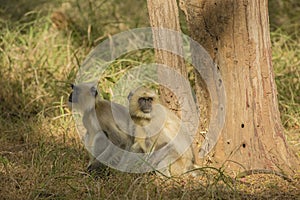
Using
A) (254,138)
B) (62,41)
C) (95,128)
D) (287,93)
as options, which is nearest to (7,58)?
(62,41)

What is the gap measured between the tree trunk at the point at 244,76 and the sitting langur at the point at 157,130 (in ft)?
1.13

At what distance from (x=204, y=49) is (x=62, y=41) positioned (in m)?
3.64

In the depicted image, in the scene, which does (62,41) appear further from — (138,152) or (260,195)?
(260,195)

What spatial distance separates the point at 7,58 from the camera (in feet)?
25.4

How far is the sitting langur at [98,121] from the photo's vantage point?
5.51m

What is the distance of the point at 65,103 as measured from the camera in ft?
23.3

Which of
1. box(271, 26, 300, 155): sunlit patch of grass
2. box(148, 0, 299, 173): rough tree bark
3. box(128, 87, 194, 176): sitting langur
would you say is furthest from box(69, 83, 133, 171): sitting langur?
box(271, 26, 300, 155): sunlit patch of grass

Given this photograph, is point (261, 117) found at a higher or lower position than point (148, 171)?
higher

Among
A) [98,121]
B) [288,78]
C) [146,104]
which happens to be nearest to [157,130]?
[146,104]

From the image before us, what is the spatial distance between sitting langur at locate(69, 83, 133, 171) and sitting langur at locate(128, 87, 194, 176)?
15 cm

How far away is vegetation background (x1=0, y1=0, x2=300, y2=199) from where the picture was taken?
15.7ft

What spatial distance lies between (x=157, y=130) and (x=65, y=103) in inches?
78.4

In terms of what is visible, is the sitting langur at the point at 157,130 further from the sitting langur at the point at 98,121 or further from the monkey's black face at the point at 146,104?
the sitting langur at the point at 98,121

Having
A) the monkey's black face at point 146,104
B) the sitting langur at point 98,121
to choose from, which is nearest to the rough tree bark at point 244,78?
the monkey's black face at point 146,104
